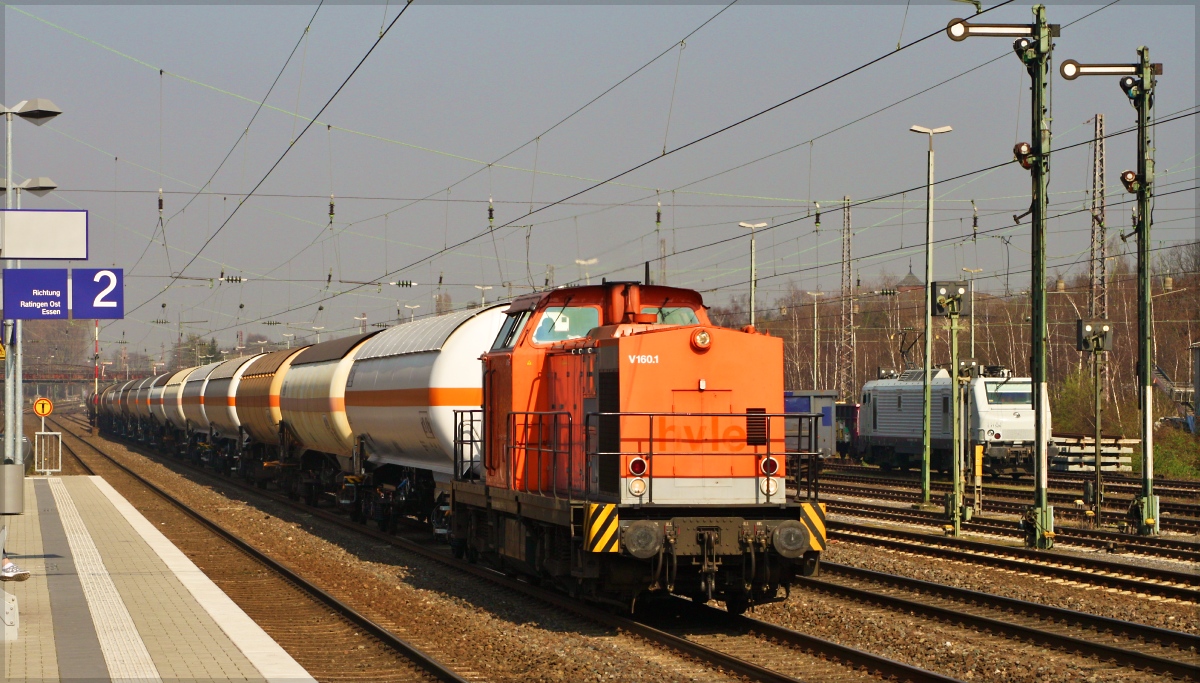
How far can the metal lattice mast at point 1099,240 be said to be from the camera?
37.5 meters

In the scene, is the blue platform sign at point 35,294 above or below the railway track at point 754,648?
above

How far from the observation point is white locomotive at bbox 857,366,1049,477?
33312 millimetres

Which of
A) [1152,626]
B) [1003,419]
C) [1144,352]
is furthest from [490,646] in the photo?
[1003,419]

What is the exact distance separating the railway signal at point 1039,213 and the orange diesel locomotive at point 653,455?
25.4 feet

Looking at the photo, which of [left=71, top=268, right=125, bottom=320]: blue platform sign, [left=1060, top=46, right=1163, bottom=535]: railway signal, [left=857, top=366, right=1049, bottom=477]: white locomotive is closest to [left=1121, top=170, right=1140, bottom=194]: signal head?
[left=1060, top=46, right=1163, bottom=535]: railway signal

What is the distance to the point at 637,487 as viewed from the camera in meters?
11.5

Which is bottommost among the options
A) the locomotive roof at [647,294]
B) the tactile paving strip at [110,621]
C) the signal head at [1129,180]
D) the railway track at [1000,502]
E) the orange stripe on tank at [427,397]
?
the railway track at [1000,502]

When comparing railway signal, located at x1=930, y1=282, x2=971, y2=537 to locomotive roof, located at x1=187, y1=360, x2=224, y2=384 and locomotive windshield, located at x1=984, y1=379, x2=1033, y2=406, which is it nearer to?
locomotive windshield, located at x1=984, y1=379, x2=1033, y2=406

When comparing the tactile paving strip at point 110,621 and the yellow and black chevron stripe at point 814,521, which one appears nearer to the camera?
the tactile paving strip at point 110,621

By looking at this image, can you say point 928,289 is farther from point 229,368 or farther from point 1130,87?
point 229,368

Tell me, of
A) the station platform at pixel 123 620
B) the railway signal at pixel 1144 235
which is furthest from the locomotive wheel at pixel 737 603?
the railway signal at pixel 1144 235

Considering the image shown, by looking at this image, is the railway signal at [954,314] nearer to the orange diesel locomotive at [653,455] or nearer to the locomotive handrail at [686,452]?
the orange diesel locomotive at [653,455]

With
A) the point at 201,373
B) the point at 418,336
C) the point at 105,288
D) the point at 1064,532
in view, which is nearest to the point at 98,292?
the point at 105,288

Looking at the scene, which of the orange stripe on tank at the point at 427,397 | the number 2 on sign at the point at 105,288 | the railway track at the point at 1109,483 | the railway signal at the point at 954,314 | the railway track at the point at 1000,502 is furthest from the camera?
the railway track at the point at 1109,483
